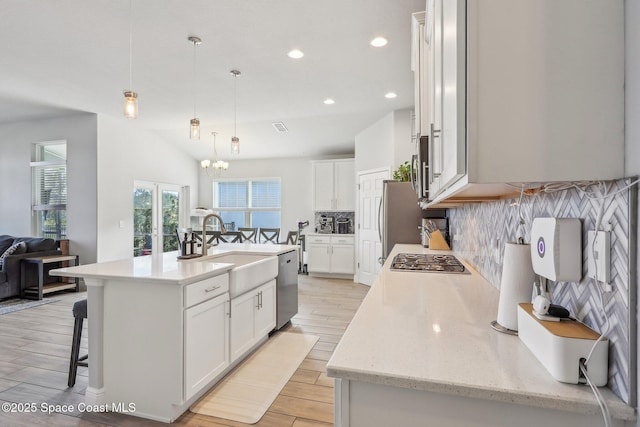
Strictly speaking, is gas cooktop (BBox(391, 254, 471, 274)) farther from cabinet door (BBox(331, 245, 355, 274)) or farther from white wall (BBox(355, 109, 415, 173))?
cabinet door (BBox(331, 245, 355, 274))

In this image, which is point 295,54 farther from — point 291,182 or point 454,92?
point 291,182

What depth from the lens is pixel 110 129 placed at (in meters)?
5.57

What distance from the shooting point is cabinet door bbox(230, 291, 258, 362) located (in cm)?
249

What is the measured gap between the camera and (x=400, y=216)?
3828 mm

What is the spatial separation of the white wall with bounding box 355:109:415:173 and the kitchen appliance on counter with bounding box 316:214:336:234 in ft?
5.06

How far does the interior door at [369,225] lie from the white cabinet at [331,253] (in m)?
0.30

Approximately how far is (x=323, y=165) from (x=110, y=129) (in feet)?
12.6

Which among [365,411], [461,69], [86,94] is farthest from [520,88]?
[86,94]

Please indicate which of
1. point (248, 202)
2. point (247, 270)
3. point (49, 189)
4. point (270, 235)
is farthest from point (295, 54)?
point (49, 189)

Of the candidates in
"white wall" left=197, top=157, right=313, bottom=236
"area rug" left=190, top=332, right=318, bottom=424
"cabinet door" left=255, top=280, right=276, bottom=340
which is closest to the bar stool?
"area rug" left=190, top=332, right=318, bottom=424

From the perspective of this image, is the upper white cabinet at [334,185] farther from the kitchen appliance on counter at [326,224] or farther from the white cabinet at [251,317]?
the white cabinet at [251,317]

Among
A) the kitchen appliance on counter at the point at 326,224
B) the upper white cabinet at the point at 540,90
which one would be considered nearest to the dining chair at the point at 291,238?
the kitchen appliance on counter at the point at 326,224

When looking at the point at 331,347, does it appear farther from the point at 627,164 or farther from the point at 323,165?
the point at 323,165

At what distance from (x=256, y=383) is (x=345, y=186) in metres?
4.78
